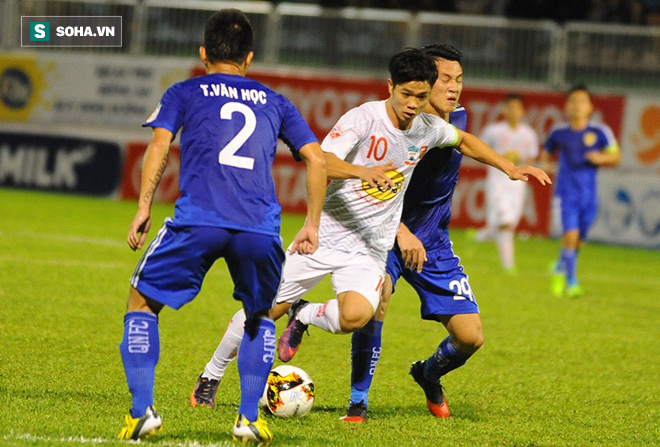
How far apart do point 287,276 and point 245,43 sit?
1.46 metres

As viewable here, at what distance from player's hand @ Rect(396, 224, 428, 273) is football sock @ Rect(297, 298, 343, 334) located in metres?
0.47

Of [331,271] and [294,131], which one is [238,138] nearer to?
[294,131]

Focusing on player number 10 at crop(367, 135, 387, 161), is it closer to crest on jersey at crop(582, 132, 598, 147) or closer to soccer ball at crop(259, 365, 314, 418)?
soccer ball at crop(259, 365, 314, 418)

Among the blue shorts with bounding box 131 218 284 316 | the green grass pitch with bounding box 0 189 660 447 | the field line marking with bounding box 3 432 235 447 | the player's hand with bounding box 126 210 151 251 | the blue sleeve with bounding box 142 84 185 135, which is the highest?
the blue sleeve with bounding box 142 84 185 135

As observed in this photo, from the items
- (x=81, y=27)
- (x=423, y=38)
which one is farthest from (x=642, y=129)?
(x=81, y=27)

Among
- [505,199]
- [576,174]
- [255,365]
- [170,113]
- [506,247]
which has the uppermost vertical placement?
[170,113]

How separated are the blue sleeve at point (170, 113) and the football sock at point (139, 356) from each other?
0.81 metres

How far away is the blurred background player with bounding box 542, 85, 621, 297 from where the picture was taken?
11.8 meters

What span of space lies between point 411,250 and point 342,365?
1.81m

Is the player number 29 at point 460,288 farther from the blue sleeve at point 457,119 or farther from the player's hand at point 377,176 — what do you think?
the player's hand at point 377,176

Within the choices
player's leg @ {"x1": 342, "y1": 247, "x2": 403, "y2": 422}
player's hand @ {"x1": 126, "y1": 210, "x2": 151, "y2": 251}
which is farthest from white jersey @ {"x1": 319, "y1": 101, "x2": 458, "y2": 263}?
player's hand @ {"x1": 126, "y1": 210, "x2": 151, "y2": 251}

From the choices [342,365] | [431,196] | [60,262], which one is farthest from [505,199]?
[431,196]

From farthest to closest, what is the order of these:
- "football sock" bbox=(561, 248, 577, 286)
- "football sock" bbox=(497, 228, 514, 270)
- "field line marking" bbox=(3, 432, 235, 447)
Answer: "football sock" bbox=(497, 228, 514, 270) → "football sock" bbox=(561, 248, 577, 286) → "field line marking" bbox=(3, 432, 235, 447)

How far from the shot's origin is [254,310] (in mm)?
4598
